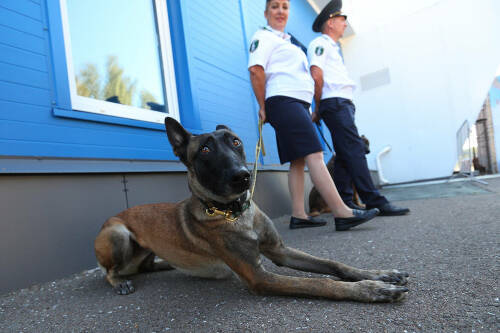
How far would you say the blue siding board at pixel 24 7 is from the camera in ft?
8.15

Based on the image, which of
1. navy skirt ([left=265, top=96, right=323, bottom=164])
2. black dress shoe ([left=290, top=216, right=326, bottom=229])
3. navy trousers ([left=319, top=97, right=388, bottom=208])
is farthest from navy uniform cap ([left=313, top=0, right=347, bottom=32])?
black dress shoe ([left=290, top=216, right=326, bottom=229])

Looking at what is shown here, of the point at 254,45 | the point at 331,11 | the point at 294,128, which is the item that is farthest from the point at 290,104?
the point at 331,11

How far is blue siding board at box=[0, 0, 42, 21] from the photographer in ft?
8.15

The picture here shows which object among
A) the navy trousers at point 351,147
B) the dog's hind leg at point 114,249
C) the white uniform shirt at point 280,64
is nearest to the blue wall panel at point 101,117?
the dog's hind leg at point 114,249

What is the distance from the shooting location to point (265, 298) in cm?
163

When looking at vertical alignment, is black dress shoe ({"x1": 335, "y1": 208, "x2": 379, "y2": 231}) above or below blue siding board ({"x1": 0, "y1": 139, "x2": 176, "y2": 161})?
below

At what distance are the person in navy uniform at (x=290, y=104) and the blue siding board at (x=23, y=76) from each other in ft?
6.52

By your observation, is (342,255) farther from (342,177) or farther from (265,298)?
(342,177)

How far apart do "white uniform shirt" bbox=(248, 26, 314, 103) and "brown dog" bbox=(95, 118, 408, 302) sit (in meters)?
1.50

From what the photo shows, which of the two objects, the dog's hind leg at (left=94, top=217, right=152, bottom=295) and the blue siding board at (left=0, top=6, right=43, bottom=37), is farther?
the blue siding board at (left=0, top=6, right=43, bottom=37)

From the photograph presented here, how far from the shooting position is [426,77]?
34.8ft

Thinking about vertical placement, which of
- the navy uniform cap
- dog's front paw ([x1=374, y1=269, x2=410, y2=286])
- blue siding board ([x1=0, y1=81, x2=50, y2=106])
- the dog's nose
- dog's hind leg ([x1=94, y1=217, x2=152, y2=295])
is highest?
the navy uniform cap

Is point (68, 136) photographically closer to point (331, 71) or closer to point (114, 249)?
point (114, 249)

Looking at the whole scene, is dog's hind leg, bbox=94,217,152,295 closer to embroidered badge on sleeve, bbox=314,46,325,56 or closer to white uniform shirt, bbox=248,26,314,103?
white uniform shirt, bbox=248,26,314,103
